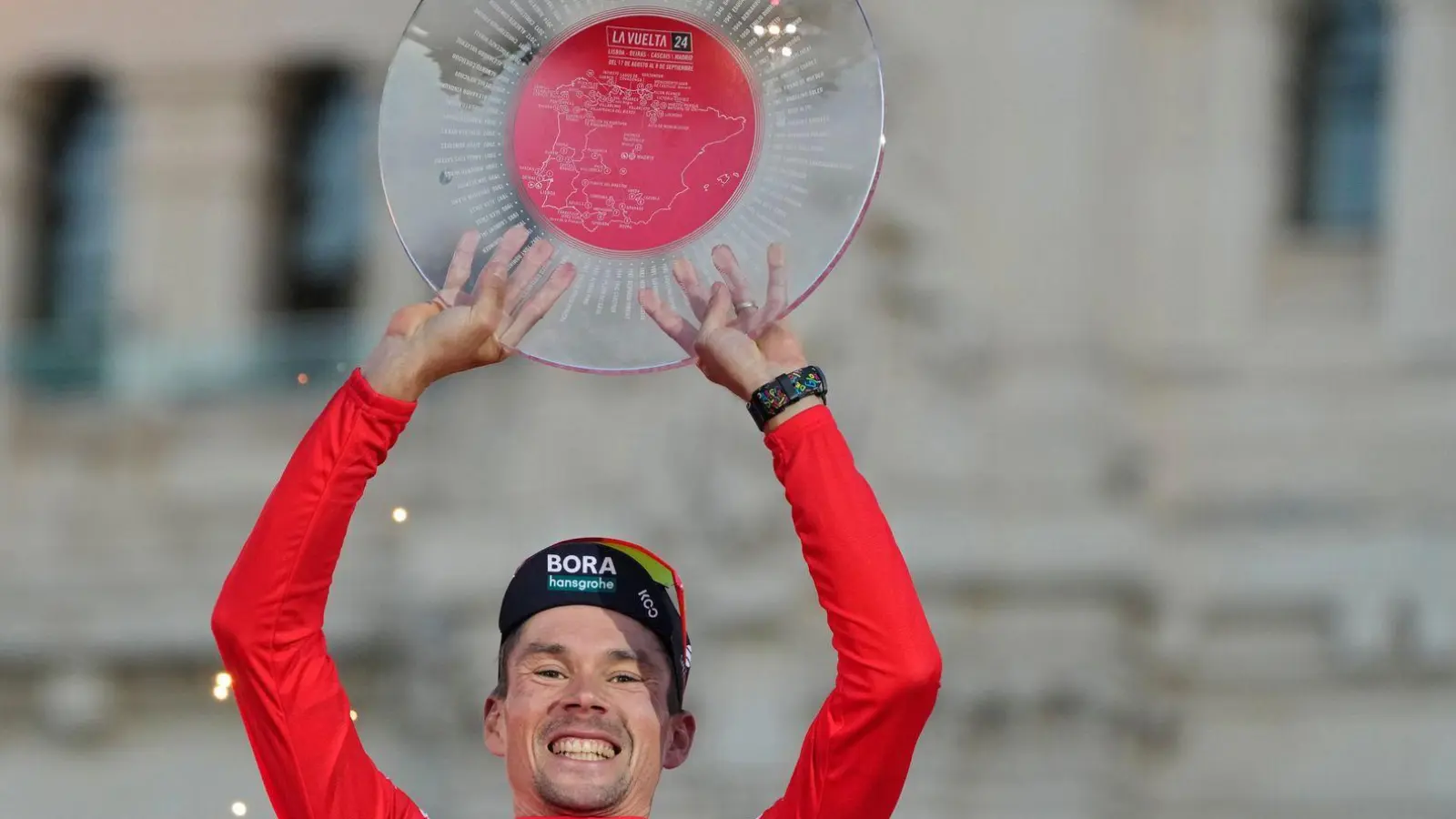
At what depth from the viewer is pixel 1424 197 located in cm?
1315

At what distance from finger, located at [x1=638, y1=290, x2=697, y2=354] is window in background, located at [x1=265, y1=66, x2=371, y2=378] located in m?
11.2

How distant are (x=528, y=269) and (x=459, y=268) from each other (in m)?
0.09

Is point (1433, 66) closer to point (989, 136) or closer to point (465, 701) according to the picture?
point (989, 136)

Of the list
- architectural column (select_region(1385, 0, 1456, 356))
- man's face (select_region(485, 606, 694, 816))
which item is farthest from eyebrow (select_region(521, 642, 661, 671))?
architectural column (select_region(1385, 0, 1456, 356))

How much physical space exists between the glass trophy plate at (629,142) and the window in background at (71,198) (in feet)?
38.9

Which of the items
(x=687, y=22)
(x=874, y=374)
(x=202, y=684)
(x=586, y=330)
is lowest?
(x=202, y=684)

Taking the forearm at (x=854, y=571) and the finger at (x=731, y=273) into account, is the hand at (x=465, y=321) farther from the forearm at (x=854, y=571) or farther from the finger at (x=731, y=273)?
the forearm at (x=854, y=571)

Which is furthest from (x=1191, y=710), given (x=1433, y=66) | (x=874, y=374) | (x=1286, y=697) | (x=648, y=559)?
(x=648, y=559)

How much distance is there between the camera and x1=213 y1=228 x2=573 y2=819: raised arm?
3654 mm

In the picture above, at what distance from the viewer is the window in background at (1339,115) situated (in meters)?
13.5

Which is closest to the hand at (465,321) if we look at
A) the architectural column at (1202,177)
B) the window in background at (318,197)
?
the architectural column at (1202,177)

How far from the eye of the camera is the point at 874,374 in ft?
41.6

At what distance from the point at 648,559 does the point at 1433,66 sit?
32.5ft

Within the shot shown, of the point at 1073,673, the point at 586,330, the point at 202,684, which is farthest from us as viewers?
the point at 202,684
